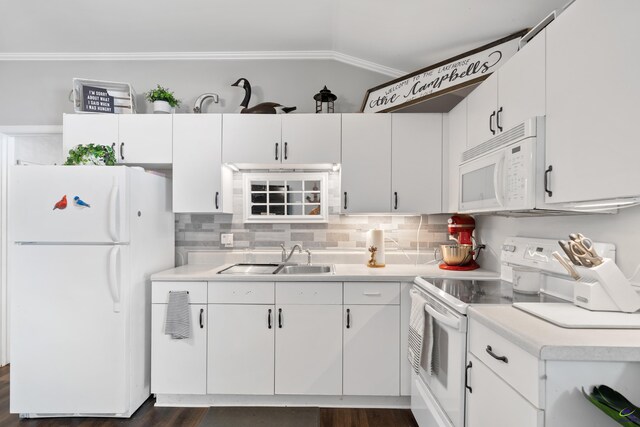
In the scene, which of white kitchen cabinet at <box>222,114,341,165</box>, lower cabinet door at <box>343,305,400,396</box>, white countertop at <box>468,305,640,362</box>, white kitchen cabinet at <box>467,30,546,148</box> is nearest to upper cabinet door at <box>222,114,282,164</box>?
white kitchen cabinet at <box>222,114,341,165</box>

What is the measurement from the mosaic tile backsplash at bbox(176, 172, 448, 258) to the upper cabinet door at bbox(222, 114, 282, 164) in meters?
0.35

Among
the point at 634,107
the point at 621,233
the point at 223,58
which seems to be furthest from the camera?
the point at 223,58

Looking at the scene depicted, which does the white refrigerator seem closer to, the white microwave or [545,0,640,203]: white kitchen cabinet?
the white microwave

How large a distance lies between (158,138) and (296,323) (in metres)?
1.74

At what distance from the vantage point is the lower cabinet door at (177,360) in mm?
2434

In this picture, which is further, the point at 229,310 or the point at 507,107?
the point at 229,310

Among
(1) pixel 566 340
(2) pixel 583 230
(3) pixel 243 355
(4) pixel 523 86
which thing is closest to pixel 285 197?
(3) pixel 243 355

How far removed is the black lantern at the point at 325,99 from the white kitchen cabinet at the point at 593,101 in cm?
160

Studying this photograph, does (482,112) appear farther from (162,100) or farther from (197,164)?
(162,100)

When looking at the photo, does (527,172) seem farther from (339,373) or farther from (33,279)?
(33,279)

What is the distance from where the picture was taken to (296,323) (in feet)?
8.00

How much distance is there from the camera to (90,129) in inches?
110

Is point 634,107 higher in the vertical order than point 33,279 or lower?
higher

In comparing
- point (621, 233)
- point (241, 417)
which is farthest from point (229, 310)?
point (621, 233)
